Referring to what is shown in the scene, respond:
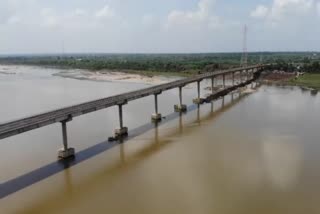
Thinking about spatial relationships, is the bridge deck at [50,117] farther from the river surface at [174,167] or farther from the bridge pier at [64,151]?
the river surface at [174,167]

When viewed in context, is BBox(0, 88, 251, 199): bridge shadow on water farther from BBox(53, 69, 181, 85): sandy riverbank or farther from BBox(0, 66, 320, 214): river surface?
BBox(53, 69, 181, 85): sandy riverbank

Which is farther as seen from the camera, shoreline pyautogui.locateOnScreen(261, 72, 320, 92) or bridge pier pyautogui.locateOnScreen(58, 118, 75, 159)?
shoreline pyautogui.locateOnScreen(261, 72, 320, 92)

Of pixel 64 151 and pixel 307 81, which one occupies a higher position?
pixel 64 151

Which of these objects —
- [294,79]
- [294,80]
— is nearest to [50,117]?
[294,80]

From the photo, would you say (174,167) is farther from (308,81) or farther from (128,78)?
(128,78)

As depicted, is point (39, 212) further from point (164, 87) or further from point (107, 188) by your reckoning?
point (164, 87)

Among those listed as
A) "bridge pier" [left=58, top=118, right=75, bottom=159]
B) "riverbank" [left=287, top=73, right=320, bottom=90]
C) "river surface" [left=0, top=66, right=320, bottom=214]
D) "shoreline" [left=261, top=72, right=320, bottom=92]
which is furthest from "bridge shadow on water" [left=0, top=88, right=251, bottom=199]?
"riverbank" [left=287, top=73, right=320, bottom=90]

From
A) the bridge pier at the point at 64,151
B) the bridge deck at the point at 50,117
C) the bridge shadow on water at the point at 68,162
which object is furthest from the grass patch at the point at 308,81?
the bridge pier at the point at 64,151
